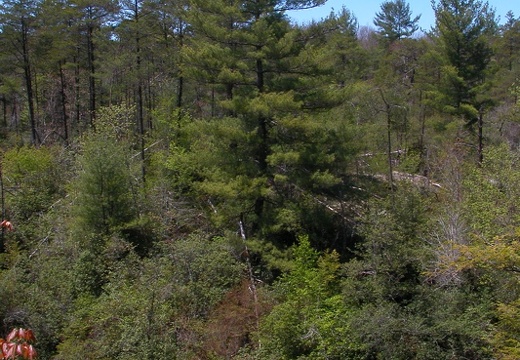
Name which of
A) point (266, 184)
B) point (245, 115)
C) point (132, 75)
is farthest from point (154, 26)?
point (266, 184)

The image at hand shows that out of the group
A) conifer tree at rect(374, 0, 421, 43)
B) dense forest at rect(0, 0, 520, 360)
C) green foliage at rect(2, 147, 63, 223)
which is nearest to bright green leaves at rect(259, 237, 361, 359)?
dense forest at rect(0, 0, 520, 360)

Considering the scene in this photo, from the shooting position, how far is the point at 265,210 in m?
18.1

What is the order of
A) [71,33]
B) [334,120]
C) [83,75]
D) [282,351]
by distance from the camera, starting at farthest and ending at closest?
1. [83,75]
2. [71,33]
3. [334,120]
4. [282,351]

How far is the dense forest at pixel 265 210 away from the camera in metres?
13.3

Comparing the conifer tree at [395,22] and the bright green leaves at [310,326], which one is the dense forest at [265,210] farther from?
the conifer tree at [395,22]

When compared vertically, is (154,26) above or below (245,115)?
above

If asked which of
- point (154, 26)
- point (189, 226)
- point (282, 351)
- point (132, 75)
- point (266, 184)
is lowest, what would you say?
point (282, 351)

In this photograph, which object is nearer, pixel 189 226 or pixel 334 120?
pixel 334 120

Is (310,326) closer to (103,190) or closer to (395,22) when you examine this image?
(103,190)

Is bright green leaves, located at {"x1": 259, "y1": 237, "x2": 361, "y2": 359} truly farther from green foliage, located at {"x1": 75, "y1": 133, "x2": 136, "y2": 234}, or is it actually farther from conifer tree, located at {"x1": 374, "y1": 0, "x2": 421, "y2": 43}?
conifer tree, located at {"x1": 374, "y1": 0, "x2": 421, "y2": 43}

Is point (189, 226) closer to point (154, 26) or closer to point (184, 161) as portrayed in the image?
point (184, 161)

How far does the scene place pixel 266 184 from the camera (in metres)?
17.6

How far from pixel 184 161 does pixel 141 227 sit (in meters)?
3.19

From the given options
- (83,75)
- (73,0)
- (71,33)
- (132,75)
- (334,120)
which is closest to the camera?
(334,120)
